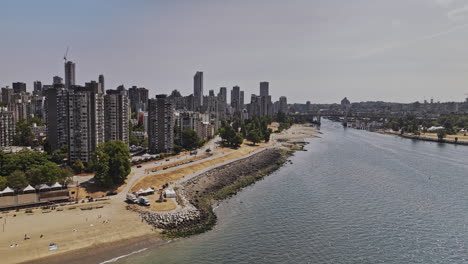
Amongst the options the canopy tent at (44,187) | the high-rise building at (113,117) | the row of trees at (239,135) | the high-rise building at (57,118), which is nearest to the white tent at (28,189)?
the canopy tent at (44,187)

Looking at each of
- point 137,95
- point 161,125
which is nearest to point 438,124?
point 137,95

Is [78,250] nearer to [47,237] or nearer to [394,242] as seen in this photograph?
[47,237]

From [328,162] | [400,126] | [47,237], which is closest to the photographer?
[47,237]

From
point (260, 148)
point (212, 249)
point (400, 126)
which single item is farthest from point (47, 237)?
point (400, 126)

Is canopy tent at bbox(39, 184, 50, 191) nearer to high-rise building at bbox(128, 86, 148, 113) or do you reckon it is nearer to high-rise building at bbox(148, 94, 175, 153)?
high-rise building at bbox(148, 94, 175, 153)

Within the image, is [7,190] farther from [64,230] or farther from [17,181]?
[64,230]

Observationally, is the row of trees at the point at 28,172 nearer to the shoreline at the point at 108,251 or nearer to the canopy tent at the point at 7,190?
the canopy tent at the point at 7,190

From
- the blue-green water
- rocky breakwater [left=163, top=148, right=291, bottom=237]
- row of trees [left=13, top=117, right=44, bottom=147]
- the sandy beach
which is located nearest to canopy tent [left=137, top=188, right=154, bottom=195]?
the sandy beach
